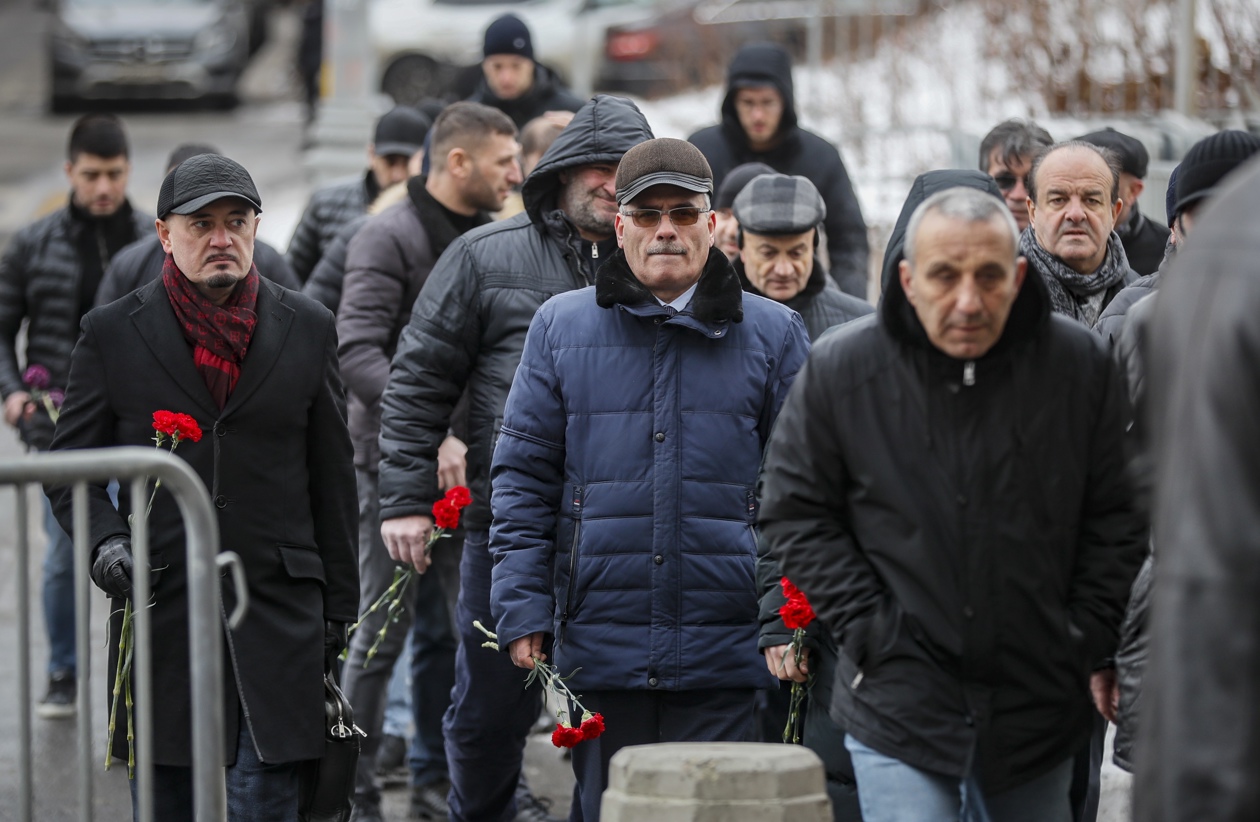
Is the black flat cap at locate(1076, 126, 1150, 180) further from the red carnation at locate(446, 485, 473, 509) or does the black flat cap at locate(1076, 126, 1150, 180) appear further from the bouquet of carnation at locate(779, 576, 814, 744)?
the bouquet of carnation at locate(779, 576, 814, 744)

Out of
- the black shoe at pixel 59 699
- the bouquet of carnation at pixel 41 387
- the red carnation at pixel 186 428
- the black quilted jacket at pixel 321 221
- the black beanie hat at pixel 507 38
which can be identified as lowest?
the black shoe at pixel 59 699

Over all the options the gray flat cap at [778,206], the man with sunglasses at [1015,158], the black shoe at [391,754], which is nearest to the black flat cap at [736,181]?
the gray flat cap at [778,206]

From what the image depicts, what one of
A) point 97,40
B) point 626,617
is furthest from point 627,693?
point 97,40

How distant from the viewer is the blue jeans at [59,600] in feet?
24.4

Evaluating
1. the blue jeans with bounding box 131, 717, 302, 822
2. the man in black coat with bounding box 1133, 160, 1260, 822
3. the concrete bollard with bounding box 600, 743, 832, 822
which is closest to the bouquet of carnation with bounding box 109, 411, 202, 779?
the blue jeans with bounding box 131, 717, 302, 822

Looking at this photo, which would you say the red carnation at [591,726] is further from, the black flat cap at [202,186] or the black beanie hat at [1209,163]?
the black beanie hat at [1209,163]

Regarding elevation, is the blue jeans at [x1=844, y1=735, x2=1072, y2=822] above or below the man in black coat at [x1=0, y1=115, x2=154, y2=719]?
below

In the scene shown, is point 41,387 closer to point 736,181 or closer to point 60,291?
point 60,291

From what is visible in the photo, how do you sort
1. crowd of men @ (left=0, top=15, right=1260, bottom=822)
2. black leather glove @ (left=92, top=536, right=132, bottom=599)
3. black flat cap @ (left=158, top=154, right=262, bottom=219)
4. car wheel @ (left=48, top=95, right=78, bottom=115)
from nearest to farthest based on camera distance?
crowd of men @ (left=0, top=15, right=1260, bottom=822)
black leather glove @ (left=92, top=536, right=132, bottom=599)
black flat cap @ (left=158, top=154, right=262, bottom=219)
car wheel @ (left=48, top=95, right=78, bottom=115)

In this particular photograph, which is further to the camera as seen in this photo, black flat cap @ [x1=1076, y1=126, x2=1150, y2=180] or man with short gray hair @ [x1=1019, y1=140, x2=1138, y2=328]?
black flat cap @ [x1=1076, y1=126, x2=1150, y2=180]

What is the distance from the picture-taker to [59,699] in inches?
292

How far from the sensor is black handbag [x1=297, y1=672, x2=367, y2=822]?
15.9ft

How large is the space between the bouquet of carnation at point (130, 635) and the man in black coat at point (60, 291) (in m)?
2.87

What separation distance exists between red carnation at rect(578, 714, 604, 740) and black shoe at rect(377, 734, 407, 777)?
243 centimetres
